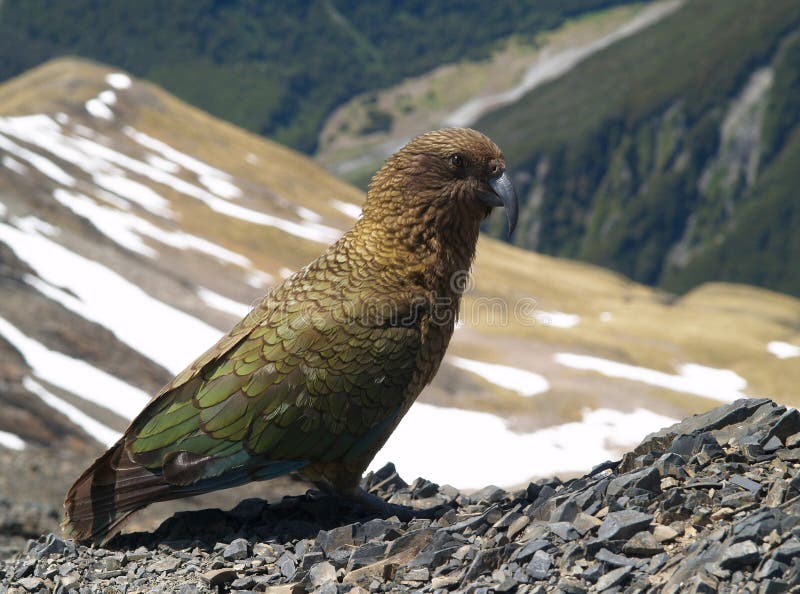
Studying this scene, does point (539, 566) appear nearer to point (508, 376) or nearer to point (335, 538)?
point (335, 538)

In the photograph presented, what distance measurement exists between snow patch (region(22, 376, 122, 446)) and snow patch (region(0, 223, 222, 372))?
8607 millimetres

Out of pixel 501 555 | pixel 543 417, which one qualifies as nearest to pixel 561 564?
pixel 501 555

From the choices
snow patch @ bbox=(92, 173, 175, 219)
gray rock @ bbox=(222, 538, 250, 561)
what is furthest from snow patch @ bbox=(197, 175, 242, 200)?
gray rock @ bbox=(222, 538, 250, 561)

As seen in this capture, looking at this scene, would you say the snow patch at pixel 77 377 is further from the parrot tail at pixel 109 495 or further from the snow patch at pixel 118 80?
the snow patch at pixel 118 80

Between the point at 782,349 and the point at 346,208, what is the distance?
157 ft

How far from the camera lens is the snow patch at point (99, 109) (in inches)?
3770

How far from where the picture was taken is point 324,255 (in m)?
11.5

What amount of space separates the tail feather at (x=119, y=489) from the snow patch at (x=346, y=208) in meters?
88.2

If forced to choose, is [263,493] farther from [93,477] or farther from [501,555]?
[501,555]

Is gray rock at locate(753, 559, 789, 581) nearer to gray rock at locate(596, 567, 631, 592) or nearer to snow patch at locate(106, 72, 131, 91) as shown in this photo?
gray rock at locate(596, 567, 631, 592)

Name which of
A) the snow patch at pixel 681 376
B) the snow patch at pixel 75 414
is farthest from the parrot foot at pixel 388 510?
the snow patch at pixel 681 376

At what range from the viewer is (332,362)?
10.2 meters

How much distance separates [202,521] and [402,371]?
331cm

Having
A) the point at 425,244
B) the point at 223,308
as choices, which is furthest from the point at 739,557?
the point at 223,308
